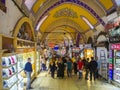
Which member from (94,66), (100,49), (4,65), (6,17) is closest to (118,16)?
(94,66)

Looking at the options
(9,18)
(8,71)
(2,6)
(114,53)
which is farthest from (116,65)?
(2,6)

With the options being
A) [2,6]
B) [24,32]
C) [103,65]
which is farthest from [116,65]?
[2,6]

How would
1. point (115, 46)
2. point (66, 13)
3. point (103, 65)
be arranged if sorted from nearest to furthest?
1. point (115, 46)
2. point (103, 65)
3. point (66, 13)

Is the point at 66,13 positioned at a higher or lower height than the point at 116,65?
higher

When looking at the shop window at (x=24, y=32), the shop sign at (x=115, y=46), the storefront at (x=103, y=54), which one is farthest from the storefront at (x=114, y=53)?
the shop window at (x=24, y=32)

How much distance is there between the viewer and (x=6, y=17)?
7754 millimetres

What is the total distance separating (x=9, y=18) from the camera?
26.8 feet

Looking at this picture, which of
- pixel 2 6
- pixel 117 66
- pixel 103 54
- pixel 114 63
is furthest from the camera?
pixel 103 54

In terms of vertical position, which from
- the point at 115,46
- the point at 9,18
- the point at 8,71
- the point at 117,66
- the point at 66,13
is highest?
the point at 66,13

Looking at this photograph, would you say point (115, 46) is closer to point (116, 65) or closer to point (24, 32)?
point (116, 65)

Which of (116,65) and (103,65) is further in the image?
(103,65)

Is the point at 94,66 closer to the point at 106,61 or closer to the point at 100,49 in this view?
the point at 106,61

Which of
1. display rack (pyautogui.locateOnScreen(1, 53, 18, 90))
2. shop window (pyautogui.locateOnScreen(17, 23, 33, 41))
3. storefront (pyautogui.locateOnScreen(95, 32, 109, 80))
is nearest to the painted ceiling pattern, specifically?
storefront (pyautogui.locateOnScreen(95, 32, 109, 80))

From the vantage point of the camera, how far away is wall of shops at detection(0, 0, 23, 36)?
731 centimetres
